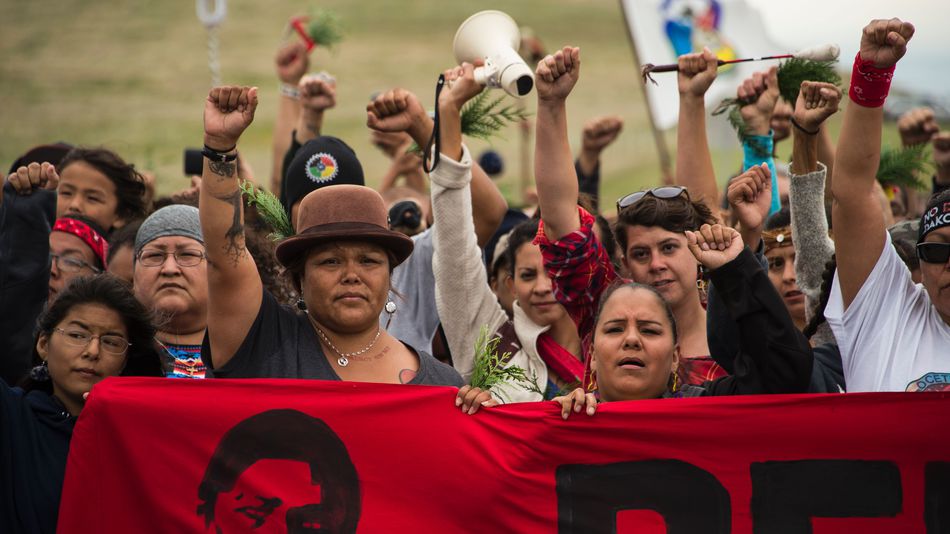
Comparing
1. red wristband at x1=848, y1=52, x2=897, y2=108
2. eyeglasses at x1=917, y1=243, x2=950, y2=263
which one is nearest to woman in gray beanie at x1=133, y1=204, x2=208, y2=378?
red wristband at x1=848, y1=52, x2=897, y2=108

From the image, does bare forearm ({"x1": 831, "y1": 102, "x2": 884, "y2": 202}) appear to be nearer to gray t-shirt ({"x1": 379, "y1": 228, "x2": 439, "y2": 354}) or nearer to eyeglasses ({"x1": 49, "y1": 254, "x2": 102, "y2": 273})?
gray t-shirt ({"x1": 379, "y1": 228, "x2": 439, "y2": 354})

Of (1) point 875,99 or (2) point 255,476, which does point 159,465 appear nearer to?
(2) point 255,476

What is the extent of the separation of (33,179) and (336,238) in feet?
4.16

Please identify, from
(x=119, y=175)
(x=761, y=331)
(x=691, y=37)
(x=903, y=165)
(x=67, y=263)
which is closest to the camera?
(x=761, y=331)

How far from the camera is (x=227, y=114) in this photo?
389 cm

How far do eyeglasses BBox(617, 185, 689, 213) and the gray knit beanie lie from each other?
5.65 feet

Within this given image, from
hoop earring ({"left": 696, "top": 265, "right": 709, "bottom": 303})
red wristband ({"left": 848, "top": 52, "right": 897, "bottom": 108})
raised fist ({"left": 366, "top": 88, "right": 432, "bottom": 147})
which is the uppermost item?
raised fist ({"left": 366, "top": 88, "right": 432, "bottom": 147})

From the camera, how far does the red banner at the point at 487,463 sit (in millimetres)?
3748

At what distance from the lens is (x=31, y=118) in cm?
2016

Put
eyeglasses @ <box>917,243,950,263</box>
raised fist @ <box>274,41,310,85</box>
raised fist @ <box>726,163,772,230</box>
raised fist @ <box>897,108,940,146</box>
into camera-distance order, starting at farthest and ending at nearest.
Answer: raised fist @ <box>274,41,310,85</box> → raised fist @ <box>897,108,940,146</box> → raised fist @ <box>726,163,772,230</box> → eyeglasses @ <box>917,243,950,263</box>

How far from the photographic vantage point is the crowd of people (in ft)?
12.7

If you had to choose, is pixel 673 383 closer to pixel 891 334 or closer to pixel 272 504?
pixel 891 334

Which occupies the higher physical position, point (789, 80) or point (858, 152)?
point (789, 80)

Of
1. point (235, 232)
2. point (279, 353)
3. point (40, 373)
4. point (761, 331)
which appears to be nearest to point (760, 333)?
point (761, 331)
